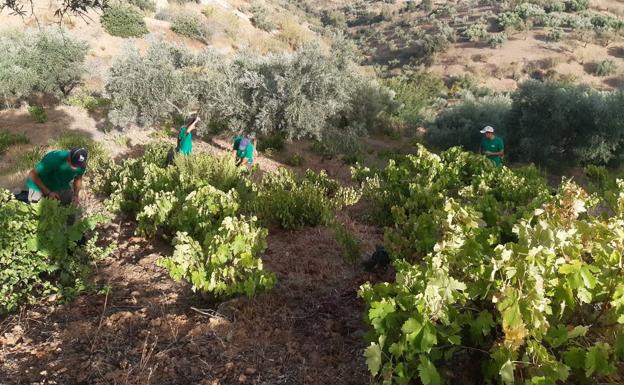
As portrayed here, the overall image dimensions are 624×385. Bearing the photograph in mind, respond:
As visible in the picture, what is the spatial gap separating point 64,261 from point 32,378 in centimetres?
124

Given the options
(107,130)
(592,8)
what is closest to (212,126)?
(107,130)

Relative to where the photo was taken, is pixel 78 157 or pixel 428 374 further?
pixel 78 157

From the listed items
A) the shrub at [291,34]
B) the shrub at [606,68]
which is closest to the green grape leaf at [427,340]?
the shrub at [291,34]

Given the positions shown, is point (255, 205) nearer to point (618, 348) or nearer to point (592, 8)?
point (618, 348)

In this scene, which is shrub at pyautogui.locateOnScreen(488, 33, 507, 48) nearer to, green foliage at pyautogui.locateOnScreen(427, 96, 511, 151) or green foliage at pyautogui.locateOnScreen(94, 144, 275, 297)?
green foliage at pyautogui.locateOnScreen(427, 96, 511, 151)

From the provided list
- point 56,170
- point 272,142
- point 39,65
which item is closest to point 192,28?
point 39,65

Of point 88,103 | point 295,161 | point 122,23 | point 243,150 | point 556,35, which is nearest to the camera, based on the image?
point 243,150

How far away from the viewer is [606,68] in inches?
1041

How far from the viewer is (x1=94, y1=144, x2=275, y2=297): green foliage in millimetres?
3266

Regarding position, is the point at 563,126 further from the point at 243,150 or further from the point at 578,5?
the point at 578,5

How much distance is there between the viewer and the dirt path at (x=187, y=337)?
2609 millimetres

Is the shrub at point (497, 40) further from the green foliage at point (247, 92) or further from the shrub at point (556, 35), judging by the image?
the green foliage at point (247, 92)

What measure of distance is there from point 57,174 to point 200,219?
6.17ft

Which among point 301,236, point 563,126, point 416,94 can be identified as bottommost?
point 416,94
